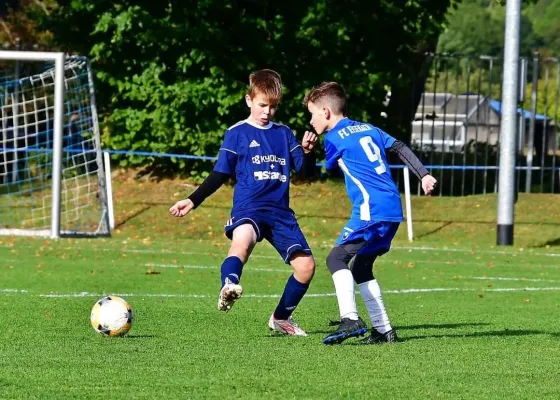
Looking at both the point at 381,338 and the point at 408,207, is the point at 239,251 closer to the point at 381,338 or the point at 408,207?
the point at 381,338

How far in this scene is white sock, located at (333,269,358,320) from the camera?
7.93 m

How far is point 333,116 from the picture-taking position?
829cm

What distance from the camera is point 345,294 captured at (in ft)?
26.2

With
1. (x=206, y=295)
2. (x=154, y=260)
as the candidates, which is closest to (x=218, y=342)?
(x=206, y=295)

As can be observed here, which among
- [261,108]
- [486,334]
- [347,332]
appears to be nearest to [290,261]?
[347,332]

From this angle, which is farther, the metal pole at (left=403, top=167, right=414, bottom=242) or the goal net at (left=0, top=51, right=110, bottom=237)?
the metal pole at (left=403, top=167, right=414, bottom=242)

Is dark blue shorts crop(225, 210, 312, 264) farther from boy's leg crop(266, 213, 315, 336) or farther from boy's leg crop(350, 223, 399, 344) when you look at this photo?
boy's leg crop(350, 223, 399, 344)

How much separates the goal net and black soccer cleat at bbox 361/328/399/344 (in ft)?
36.4

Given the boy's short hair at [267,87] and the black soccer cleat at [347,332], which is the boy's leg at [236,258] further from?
the boy's short hair at [267,87]

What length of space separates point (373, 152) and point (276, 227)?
0.83m

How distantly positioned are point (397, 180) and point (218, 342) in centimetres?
1716

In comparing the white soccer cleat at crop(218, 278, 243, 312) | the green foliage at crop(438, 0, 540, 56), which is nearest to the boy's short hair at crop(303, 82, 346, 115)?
the white soccer cleat at crop(218, 278, 243, 312)

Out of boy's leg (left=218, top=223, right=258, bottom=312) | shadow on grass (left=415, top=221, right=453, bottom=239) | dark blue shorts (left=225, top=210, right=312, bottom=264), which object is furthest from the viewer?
shadow on grass (left=415, top=221, right=453, bottom=239)

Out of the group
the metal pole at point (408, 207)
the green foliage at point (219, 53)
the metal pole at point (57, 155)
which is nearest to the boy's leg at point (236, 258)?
the metal pole at point (57, 155)
